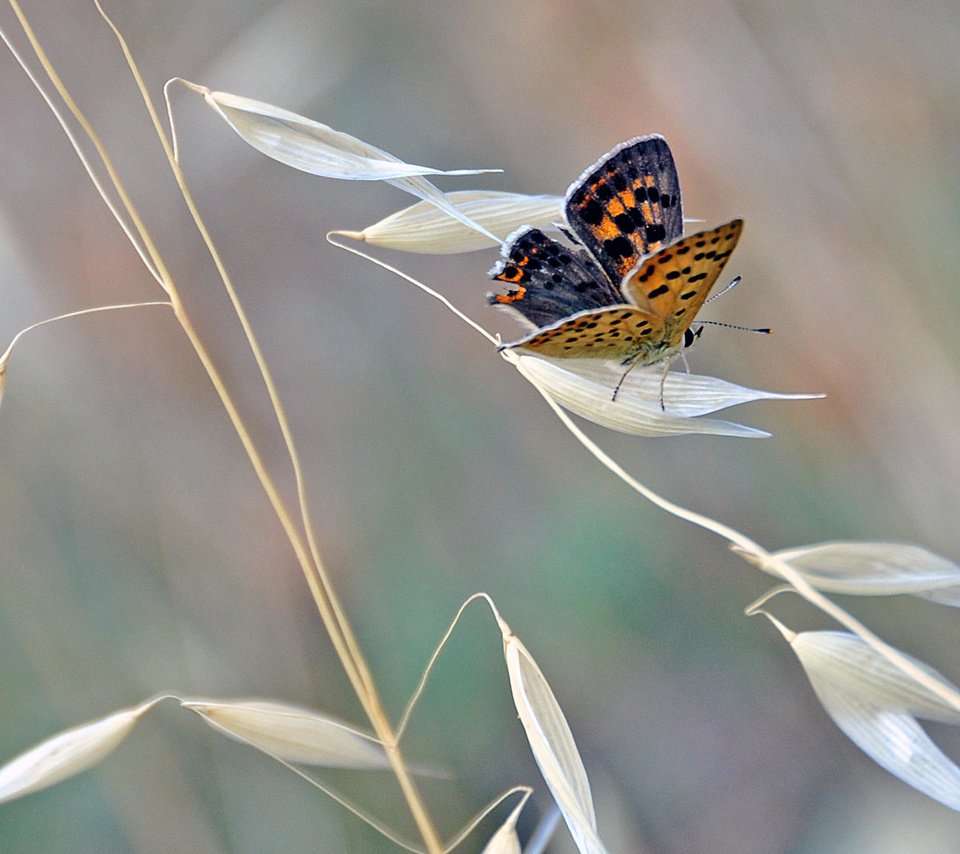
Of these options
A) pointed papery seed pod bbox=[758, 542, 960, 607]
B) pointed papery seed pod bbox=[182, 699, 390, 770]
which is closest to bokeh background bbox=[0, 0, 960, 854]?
pointed papery seed pod bbox=[182, 699, 390, 770]

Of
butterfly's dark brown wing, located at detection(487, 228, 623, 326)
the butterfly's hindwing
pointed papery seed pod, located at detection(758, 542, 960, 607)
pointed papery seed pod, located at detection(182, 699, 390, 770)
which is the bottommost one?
pointed papery seed pod, located at detection(758, 542, 960, 607)

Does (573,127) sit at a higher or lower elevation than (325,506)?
higher

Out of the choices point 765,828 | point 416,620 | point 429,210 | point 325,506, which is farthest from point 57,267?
point 765,828

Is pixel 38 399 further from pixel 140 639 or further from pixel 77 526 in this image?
pixel 140 639

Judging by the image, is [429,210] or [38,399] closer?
[429,210]

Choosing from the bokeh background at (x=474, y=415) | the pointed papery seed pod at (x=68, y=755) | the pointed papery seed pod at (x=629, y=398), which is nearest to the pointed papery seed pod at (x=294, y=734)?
the pointed papery seed pod at (x=68, y=755)

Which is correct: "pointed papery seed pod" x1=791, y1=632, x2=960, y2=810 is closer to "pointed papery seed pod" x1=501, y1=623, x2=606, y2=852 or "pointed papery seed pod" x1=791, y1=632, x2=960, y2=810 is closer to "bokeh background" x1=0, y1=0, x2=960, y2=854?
"pointed papery seed pod" x1=501, y1=623, x2=606, y2=852
